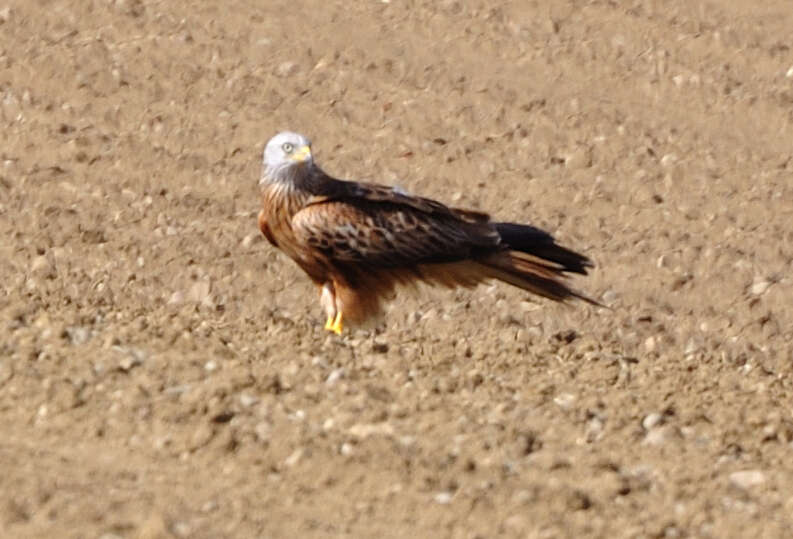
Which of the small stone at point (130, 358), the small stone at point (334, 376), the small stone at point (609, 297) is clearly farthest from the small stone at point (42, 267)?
the small stone at point (609, 297)

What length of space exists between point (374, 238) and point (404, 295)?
155 cm

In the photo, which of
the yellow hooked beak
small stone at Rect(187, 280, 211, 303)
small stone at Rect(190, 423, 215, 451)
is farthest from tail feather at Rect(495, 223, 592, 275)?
small stone at Rect(190, 423, 215, 451)

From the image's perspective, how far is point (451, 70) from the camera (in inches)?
586

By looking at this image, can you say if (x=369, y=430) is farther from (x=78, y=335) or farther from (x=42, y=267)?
(x=42, y=267)

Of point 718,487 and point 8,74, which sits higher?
point 8,74

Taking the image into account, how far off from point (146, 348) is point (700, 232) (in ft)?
15.7

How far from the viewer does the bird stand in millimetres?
9938

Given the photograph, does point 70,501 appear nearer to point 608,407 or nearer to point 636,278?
point 608,407

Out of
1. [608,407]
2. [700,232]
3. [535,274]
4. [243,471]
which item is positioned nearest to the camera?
[243,471]

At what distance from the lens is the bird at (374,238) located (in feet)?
32.6

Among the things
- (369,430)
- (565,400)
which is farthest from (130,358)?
(565,400)

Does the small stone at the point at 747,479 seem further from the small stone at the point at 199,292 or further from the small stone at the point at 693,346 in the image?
the small stone at the point at 199,292

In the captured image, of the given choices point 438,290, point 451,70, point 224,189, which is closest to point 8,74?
point 224,189

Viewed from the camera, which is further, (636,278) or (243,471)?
(636,278)
